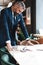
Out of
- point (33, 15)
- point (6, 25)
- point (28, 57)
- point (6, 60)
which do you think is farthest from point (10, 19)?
point (33, 15)

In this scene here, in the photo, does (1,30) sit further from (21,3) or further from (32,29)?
(32,29)

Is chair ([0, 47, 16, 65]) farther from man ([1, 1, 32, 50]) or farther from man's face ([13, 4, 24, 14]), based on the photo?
man's face ([13, 4, 24, 14])

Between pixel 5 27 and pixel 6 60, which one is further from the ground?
pixel 5 27

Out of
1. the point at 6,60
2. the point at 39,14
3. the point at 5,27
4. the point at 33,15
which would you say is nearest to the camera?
the point at 6,60

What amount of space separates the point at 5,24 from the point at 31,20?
327cm

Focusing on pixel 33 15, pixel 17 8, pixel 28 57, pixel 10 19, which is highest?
pixel 17 8

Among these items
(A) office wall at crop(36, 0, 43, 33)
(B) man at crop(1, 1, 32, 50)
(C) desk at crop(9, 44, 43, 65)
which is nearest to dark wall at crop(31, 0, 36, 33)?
(A) office wall at crop(36, 0, 43, 33)

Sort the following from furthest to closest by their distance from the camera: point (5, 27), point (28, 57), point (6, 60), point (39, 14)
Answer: point (39, 14) → point (5, 27) → point (28, 57) → point (6, 60)

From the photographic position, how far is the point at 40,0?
5562 millimetres

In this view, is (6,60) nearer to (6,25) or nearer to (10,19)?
(6,25)

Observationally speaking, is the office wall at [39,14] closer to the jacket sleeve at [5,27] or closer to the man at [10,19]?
the man at [10,19]

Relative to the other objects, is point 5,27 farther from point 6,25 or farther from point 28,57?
point 28,57

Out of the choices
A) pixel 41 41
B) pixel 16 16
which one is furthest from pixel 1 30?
pixel 41 41

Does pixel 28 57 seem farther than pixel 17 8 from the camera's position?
No
